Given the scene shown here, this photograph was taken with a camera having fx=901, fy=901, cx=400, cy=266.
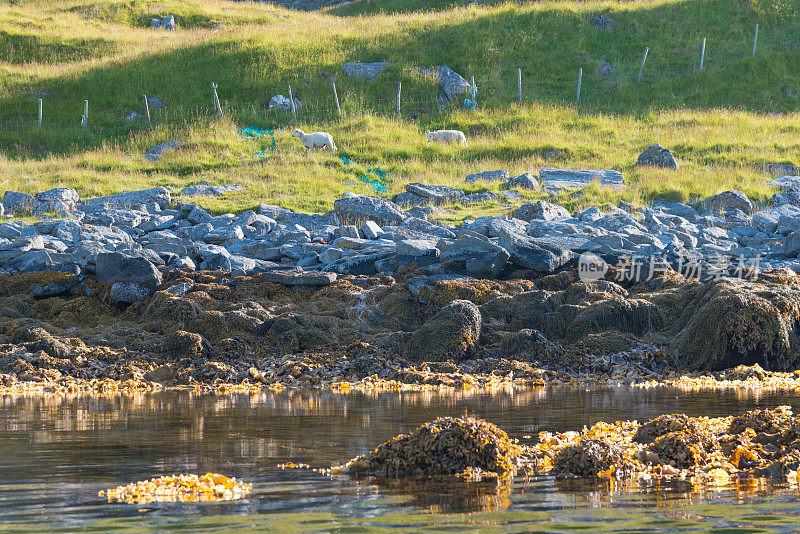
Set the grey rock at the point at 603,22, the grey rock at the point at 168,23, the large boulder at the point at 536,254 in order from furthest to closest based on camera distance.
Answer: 1. the grey rock at the point at 168,23
2. the grey rock at the point at 603,22
3. the large boulder at the point at 536,254

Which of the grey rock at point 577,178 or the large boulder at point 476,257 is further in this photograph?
the grey rock at point 577,178

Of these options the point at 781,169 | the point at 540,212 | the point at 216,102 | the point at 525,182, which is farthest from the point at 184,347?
the point at 216,102

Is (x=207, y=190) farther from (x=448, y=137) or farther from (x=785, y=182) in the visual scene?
(x=785, y=182)

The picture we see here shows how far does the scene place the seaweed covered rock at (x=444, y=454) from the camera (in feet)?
21.4

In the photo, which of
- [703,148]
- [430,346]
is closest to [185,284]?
[430,346]

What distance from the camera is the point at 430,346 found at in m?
13.0

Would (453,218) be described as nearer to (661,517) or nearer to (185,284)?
(185,284)

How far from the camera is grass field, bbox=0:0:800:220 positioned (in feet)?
81.9

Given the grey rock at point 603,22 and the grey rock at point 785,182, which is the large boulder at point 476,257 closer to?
the grey rock at point 785,182

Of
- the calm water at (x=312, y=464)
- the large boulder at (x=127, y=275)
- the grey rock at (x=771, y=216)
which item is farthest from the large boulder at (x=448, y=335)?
the grey rock at (x=771, y=216)

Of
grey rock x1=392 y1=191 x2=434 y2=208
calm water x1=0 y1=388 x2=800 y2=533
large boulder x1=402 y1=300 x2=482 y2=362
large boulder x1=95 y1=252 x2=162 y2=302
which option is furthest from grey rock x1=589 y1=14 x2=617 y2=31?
calm water x1=0 y1=388 x2=800 y2=533

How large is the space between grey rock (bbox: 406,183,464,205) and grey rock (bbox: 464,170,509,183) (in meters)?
1.36

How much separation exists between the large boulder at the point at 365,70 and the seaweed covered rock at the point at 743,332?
22.9 metres

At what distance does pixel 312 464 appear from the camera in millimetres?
6895
